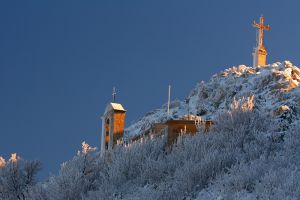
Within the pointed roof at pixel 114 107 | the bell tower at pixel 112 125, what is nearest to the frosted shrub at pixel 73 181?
the bell tower at pixel 112 125

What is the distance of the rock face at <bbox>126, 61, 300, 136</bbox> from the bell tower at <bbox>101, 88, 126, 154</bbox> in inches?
474

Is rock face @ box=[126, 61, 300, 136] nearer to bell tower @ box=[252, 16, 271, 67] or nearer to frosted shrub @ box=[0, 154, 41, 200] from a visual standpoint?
bell tower @ box=[252, 16, 271, 67]

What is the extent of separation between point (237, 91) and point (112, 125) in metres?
23.1

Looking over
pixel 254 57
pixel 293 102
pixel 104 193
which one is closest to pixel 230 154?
pixel 104 193

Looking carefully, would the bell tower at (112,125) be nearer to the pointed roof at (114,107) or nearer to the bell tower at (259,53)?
the pointed roof at (114,107)

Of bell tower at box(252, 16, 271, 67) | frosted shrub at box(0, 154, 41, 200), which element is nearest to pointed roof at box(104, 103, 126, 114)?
frosted shrub at box(0, 154, 41, 200)

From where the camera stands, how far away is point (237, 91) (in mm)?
42969

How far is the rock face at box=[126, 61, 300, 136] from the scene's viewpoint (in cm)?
3584

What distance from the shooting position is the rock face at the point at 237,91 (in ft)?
118

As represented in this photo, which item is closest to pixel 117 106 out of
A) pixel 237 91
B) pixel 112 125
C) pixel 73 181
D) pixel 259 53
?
pixel 112 125

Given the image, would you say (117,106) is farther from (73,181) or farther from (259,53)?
(259,53)

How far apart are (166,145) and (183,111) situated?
1060 inches

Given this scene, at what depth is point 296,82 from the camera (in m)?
39.2

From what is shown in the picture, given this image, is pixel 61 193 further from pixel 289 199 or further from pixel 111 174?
pixel 289 199
